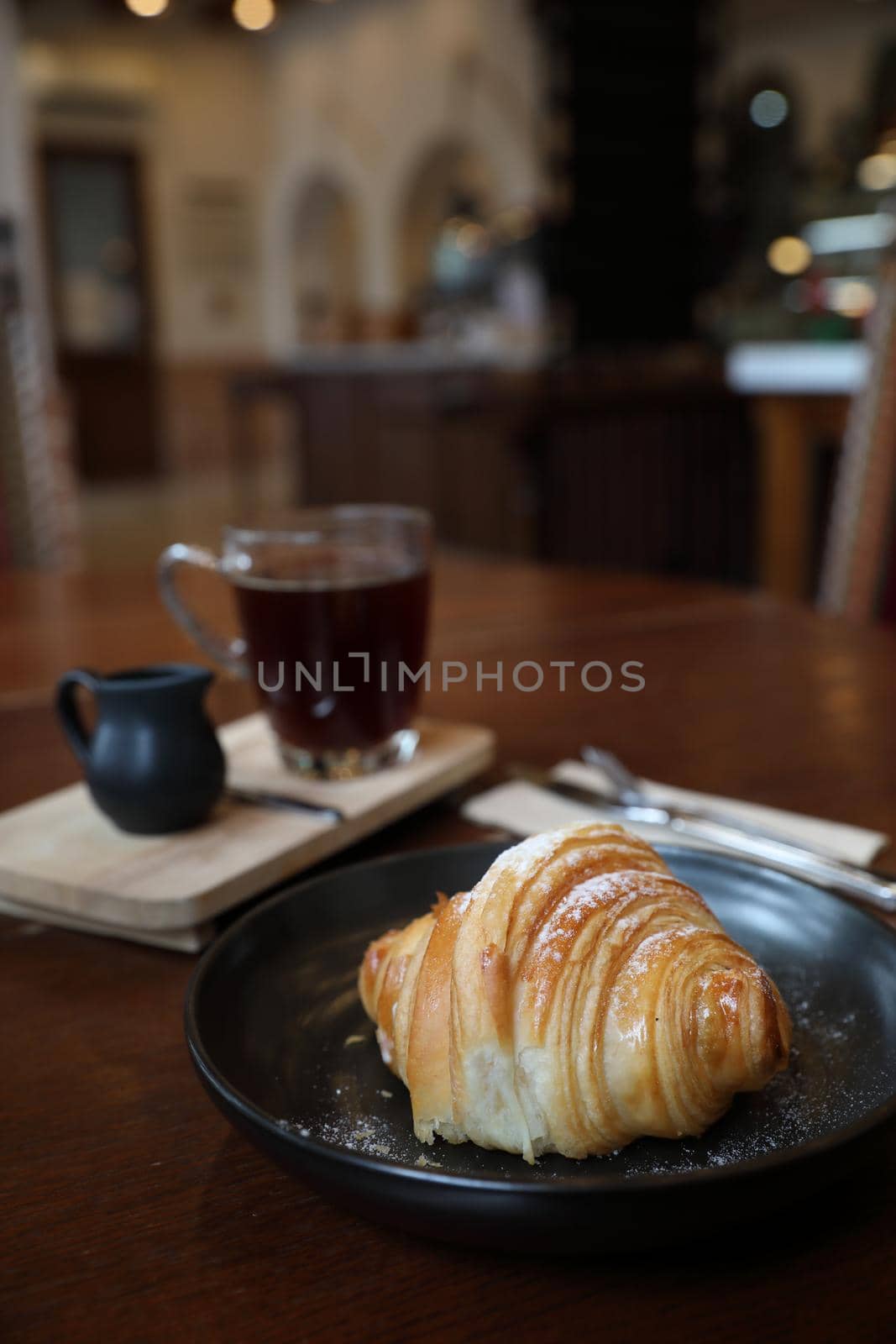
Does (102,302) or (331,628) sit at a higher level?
(102,302)

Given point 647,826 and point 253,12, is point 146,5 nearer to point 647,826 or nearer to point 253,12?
point 253,12

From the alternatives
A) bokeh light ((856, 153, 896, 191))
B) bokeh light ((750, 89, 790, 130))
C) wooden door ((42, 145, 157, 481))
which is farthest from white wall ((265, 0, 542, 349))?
bokeh light ((856, 153, 896, 191))

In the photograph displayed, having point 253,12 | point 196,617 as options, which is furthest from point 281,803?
point 253,12

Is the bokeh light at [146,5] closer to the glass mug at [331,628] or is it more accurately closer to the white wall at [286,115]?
the white wall at [286,115]

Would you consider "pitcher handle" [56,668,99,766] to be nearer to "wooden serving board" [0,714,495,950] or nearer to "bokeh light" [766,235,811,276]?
"wooden serving board" [0,714,495,950]

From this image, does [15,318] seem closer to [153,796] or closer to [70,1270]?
[153,796]

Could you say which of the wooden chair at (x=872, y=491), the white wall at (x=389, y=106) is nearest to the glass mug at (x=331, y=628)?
the wooden chair at (x=872, y=491)
